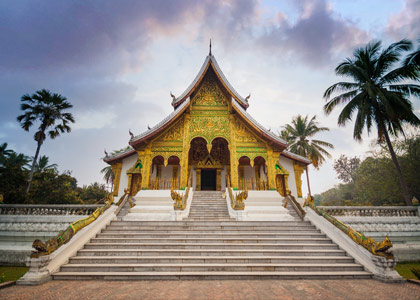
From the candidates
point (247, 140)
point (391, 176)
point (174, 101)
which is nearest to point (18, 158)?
point (174, 101)

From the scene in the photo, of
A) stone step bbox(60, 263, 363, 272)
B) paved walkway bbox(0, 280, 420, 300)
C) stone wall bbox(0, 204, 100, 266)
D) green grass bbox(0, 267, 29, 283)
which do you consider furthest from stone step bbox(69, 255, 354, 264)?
stone wall bbox(0, 204, 100, 266)

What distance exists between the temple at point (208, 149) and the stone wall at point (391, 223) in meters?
3.95

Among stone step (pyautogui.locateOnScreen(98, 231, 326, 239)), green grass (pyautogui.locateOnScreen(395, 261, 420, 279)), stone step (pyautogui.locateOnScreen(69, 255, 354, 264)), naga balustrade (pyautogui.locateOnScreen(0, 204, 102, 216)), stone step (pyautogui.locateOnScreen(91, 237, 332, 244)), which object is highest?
naga balustrade (pyautogui.locateOnScreen(0, 204, 102, 216))

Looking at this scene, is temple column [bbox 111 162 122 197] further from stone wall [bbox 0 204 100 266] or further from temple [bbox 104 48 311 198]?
stone wall [bbox 0 204 100 266]

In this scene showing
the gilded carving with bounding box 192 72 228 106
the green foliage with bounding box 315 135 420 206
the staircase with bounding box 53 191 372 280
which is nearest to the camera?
the staircase with bounding box 53 191 372 280

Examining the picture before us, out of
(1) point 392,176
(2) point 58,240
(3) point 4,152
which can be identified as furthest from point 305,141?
(3) point 4,152

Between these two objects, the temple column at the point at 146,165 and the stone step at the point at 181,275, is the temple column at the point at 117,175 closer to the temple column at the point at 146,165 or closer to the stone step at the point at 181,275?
the temple column at the point at 146,165

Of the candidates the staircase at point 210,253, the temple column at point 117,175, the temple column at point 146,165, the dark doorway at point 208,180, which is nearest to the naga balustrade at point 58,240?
the staircase at point 210,253

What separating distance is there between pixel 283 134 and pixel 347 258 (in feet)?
75.5

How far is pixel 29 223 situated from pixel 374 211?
1380 centimetres

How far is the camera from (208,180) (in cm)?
1530

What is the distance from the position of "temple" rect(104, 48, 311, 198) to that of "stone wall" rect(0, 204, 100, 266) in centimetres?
345

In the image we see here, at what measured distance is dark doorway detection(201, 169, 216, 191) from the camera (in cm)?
1507

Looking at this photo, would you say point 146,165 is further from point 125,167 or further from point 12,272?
point 12,272
